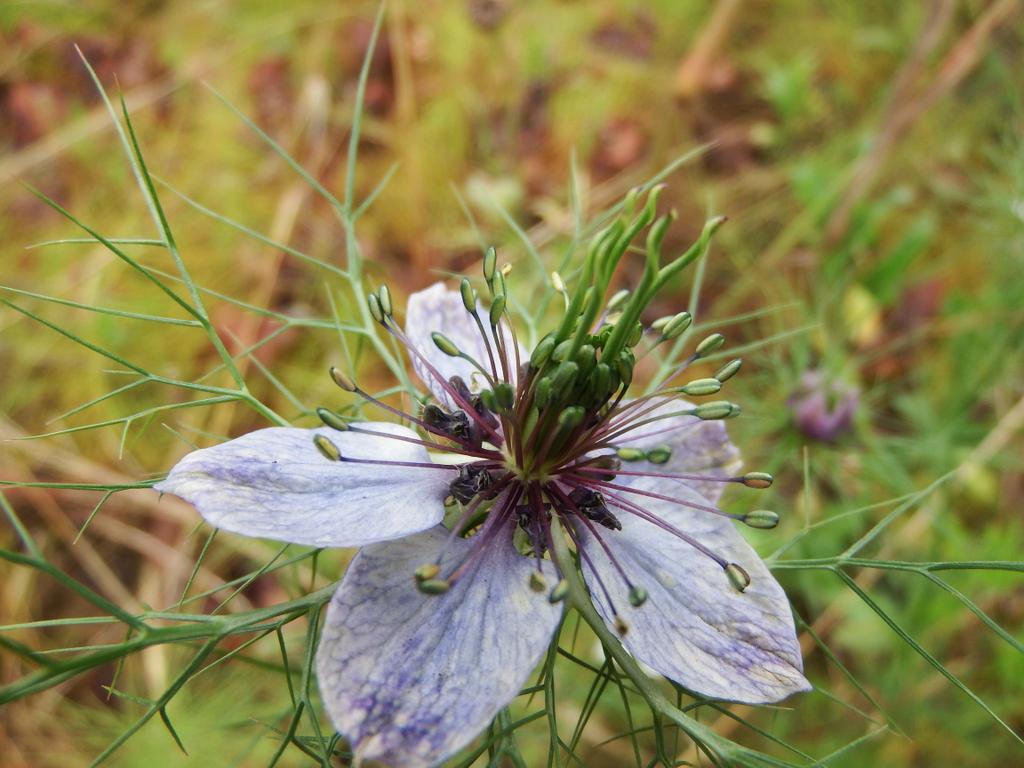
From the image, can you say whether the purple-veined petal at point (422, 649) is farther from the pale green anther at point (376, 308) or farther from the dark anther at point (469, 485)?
the pale green anther at point (376, 308)

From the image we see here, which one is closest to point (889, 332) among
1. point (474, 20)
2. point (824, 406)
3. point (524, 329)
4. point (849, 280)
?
point (849, 280)

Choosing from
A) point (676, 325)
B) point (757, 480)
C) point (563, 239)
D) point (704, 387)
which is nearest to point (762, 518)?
point (757, 480)

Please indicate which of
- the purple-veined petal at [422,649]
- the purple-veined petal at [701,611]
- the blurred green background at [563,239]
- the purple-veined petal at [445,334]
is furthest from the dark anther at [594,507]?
the blurred green background at [563,239]

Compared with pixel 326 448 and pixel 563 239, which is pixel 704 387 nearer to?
pixel 326 448

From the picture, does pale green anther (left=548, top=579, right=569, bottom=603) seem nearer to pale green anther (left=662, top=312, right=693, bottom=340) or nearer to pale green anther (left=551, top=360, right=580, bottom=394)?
pale green anther (left=551, top=360, right=580, bottom=394)

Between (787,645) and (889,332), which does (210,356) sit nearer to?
(787,645)
